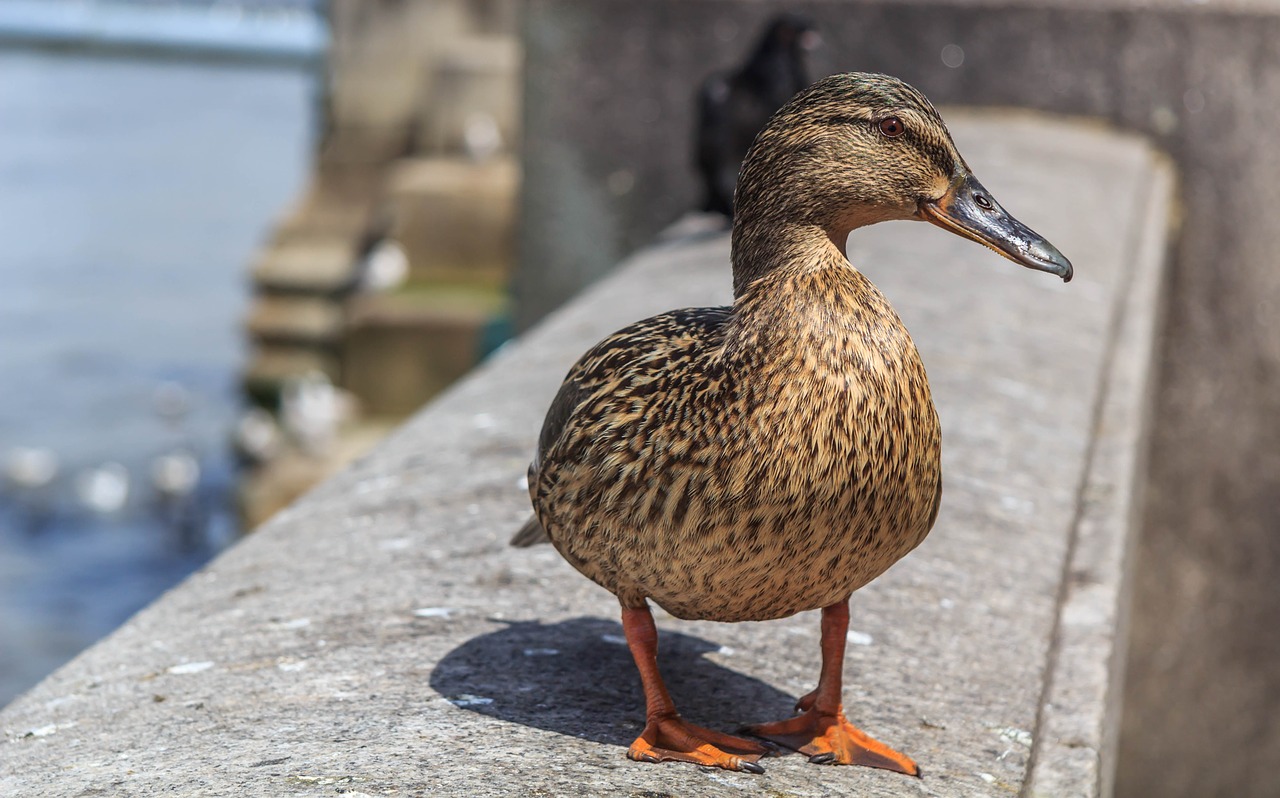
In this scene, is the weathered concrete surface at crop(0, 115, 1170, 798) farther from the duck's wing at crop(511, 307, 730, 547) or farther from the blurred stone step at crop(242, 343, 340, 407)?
the blurred stone step at crop(242, 343, 340, 407)

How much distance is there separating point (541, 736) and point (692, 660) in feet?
1.52

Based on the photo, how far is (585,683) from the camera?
2701mm

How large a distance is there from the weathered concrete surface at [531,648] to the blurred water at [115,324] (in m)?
8.25

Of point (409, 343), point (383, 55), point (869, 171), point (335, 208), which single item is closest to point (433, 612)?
point (869, 171)

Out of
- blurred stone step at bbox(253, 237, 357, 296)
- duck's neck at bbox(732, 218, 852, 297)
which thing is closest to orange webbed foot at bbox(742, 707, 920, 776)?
duck's neck at bbox(732, 218, 852, 297)

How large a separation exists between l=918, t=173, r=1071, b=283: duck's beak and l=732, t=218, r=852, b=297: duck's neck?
5.6 inches

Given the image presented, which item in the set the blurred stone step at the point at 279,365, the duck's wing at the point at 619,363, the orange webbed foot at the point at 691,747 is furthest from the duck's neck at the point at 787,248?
the blurred stone step at the point at 279,365

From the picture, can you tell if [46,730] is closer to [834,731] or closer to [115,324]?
[834,731]

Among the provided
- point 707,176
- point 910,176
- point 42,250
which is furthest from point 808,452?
point 42,250

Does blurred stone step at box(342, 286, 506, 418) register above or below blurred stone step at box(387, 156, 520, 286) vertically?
below

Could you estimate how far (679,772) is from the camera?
2.35 m

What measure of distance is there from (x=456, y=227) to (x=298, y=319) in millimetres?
2838

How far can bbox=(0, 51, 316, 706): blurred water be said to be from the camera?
13703 millimetres

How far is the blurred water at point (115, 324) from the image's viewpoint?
45.0ft
